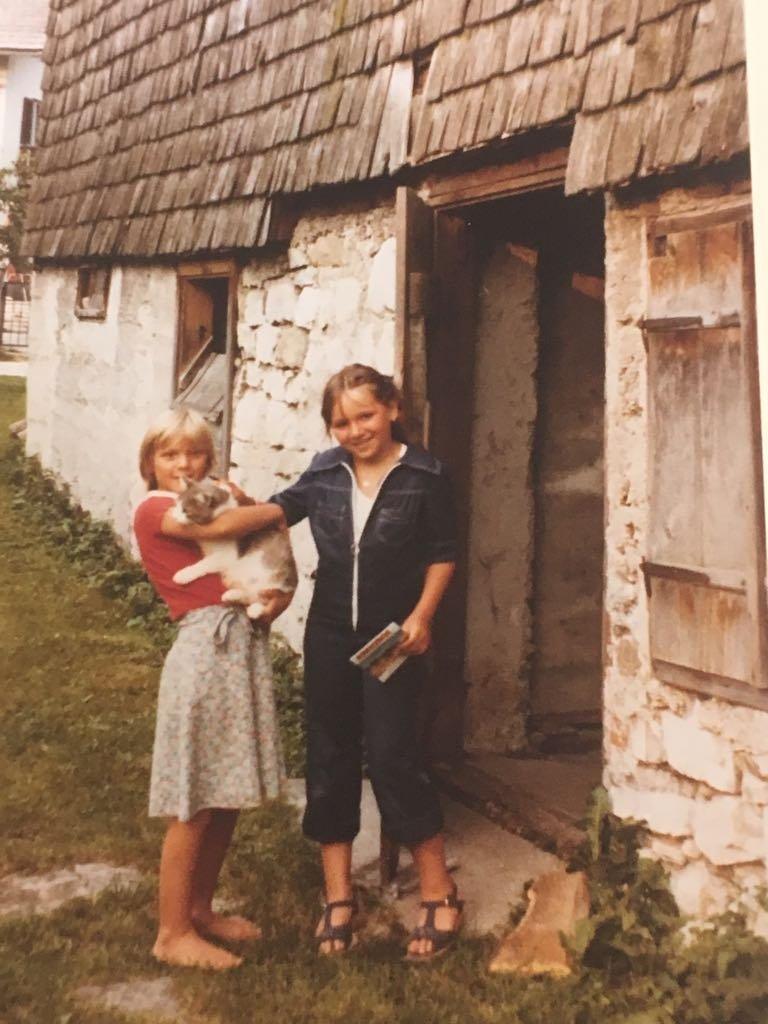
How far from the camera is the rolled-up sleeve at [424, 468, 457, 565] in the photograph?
130 inches

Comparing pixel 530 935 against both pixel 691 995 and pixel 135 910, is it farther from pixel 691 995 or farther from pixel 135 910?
pixel 135 910

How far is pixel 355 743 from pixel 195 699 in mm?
620

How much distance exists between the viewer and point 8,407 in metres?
13.8

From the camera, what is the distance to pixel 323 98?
5312mm

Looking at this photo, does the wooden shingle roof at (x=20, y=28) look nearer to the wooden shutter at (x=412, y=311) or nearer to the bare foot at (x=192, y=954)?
the wooden shutter at (x=412, y=311)

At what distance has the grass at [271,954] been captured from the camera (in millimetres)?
2963

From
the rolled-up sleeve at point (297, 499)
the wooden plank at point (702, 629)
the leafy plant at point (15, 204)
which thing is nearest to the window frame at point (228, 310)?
the rolled-up sleeve at point (297, 499)

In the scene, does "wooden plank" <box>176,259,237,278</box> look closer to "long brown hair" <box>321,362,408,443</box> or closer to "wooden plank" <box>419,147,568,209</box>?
"wooden plank" <box>419,147,568,209</box>

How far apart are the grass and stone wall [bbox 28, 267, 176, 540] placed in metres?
3.27

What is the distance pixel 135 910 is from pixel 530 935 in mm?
1277

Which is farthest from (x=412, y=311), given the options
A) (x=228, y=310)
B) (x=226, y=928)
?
(x=228, y=310)

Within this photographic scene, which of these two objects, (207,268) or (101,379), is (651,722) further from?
(101,379)

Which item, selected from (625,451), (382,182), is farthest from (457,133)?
(625,451)

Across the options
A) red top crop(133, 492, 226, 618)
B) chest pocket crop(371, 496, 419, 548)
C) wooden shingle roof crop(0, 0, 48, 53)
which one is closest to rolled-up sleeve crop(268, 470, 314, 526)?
chest pocket crop(371, 496, 419, 548)
